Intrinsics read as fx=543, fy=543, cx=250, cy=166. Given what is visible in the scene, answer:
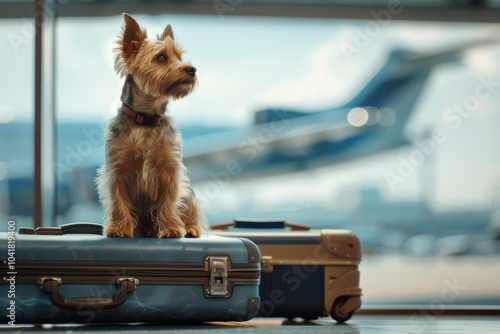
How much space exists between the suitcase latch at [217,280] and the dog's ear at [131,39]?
0.71 metres

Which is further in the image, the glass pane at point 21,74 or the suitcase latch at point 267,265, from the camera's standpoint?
the glass pane at point 21,74

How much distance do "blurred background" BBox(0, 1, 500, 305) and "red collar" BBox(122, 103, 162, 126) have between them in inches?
5.0

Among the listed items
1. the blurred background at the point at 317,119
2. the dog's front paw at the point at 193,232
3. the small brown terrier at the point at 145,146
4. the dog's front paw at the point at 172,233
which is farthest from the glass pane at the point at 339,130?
the dog's front paw at the point at 172,233

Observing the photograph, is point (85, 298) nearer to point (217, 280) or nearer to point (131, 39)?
point (217, 280)

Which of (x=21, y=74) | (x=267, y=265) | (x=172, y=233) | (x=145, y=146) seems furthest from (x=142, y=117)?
(x=21, y=74)

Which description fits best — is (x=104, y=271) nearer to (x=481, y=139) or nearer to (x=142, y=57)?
(x=142, y=57)

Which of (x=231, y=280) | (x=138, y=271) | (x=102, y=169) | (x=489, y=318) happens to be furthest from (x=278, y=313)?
(x=489, y=318)

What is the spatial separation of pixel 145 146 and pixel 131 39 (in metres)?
0.35

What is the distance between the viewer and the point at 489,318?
98.2 inches

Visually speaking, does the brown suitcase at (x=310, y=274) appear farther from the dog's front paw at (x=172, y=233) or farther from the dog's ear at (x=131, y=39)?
the dog's ear at (x=131, y=39)

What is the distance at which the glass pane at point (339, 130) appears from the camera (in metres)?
2.88

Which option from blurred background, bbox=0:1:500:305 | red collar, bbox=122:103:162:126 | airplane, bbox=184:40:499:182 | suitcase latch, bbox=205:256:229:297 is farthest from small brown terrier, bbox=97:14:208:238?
airplane, bbox=184:40:499:182

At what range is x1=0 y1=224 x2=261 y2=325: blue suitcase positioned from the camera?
1.35 metres

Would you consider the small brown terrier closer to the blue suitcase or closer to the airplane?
the blue suitcase
